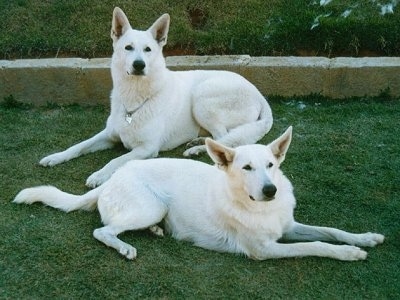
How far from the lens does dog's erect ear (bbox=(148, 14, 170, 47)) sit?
203 inches

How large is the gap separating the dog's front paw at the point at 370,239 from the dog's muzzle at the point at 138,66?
7.53 ft

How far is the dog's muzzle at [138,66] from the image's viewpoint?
494cm

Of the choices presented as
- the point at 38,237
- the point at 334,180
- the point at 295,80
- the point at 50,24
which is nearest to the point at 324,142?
the point at 334,180

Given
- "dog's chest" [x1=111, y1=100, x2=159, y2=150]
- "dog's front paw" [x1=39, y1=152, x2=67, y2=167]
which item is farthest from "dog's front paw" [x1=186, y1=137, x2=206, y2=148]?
"dog's front paw" [x1=39, y1=152, x2=67, y2=167]

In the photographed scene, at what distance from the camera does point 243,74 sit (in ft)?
21.1

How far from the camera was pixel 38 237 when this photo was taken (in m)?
3.92

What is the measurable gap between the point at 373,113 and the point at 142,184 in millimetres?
2996

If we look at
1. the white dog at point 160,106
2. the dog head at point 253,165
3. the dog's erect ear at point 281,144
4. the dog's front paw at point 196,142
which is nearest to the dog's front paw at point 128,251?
the dog head at point 253,165

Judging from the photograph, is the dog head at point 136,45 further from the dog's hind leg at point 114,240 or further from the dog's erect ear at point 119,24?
the dog's hind leg at point 114,240

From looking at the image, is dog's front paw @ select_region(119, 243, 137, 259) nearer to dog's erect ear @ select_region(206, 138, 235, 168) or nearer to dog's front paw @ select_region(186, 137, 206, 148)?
dog's erect ear @ select_region(206, 138, 235, 168)

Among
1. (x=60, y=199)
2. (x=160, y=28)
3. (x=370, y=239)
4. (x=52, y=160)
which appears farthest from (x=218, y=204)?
(x=160, y=28)

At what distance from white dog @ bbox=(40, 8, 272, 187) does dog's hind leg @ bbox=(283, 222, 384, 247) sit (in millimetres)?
1458

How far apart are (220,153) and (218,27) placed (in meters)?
3.80

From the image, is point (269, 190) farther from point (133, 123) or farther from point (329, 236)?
point (133, 123)
